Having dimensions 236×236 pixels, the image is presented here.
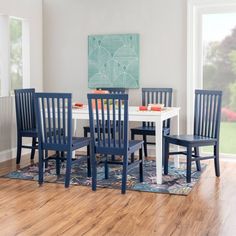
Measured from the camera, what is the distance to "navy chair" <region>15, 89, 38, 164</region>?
5.66 m

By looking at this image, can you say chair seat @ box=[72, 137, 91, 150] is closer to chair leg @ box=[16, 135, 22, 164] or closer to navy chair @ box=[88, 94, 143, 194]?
navy chair @ box=[88, 94, 143, 194]

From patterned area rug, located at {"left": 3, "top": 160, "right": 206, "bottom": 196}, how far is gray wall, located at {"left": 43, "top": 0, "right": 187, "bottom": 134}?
1.23 m

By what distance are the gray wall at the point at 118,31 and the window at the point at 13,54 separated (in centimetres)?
44

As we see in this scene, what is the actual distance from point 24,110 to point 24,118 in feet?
0.36

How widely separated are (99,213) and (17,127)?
247cm

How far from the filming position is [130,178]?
4.88 metres

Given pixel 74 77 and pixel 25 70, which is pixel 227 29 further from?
pixel 25 70

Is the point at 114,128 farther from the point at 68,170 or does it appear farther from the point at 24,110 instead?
the point at 24,110

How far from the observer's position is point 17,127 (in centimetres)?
576

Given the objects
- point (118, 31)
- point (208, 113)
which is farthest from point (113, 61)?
point (208, 113)

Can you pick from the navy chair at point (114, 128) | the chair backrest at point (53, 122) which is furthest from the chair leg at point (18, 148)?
the navy chair at point (114, 128)

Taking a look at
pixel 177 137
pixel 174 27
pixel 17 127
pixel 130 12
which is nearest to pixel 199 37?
pixel 174 27

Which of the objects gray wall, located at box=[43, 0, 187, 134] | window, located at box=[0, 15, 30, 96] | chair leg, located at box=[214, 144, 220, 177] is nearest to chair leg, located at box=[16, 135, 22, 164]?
window, located at box=[0, 15, 30, 96]

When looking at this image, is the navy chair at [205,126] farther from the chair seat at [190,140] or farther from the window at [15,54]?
the window at [15,54]
